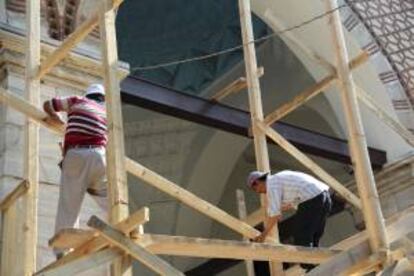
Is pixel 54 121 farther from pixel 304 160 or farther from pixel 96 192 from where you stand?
pixel 304 160

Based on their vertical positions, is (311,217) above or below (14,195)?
below

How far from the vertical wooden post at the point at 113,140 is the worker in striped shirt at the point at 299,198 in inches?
58.7

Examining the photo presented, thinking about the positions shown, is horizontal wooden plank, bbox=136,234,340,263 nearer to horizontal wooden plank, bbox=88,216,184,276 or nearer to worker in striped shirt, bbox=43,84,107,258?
horizontal wooden plank, bbox=88,216,184,276

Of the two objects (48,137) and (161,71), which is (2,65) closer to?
(48,137)

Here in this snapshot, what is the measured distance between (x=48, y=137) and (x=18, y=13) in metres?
1.09

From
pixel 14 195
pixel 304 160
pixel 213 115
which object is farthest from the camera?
pixel 213 115

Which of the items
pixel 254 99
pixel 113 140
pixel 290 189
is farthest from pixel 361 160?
pixel 254 99

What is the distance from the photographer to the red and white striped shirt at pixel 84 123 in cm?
529

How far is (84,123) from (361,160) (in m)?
1.65

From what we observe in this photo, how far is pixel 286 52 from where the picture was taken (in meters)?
12.6

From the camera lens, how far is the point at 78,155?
5250mm

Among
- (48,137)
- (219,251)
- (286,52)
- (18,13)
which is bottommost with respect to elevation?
(219,251)

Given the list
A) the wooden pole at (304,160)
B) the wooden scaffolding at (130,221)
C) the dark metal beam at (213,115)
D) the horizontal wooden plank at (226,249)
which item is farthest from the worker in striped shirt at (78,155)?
the dark metal beam at (213,115)

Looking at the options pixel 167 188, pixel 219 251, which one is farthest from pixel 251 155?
pixel 219 251
